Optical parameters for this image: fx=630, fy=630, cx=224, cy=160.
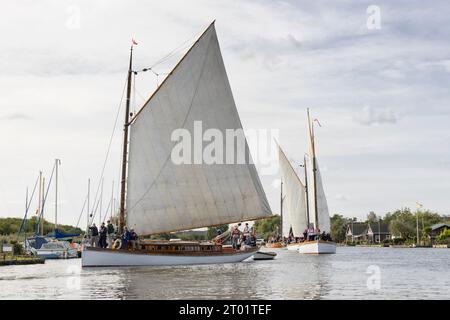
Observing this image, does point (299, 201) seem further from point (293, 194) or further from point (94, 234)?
point (94, 234)

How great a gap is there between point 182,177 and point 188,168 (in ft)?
3.25

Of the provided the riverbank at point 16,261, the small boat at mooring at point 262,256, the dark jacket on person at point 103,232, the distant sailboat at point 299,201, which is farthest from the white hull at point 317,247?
the dark jacket on person at point 103,232

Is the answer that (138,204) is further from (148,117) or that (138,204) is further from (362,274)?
(362,274)

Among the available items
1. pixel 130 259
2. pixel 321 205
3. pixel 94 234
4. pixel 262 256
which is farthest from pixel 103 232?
pixel 321 205

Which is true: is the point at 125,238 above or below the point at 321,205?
below

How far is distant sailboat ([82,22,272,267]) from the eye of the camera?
2061 inches

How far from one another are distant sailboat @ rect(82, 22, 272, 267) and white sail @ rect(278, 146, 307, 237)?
5481cm

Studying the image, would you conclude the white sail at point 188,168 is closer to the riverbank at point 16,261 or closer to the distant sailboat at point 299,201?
the riverbank at point 16,261

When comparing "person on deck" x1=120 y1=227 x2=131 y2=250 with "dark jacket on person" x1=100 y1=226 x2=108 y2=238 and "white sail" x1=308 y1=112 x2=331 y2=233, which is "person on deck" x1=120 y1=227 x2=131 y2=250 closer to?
"dark jacket on person" x1=100 y1=226 x2=108 y2=238

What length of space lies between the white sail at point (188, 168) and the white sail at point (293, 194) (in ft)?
180

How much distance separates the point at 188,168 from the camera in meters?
54.7
